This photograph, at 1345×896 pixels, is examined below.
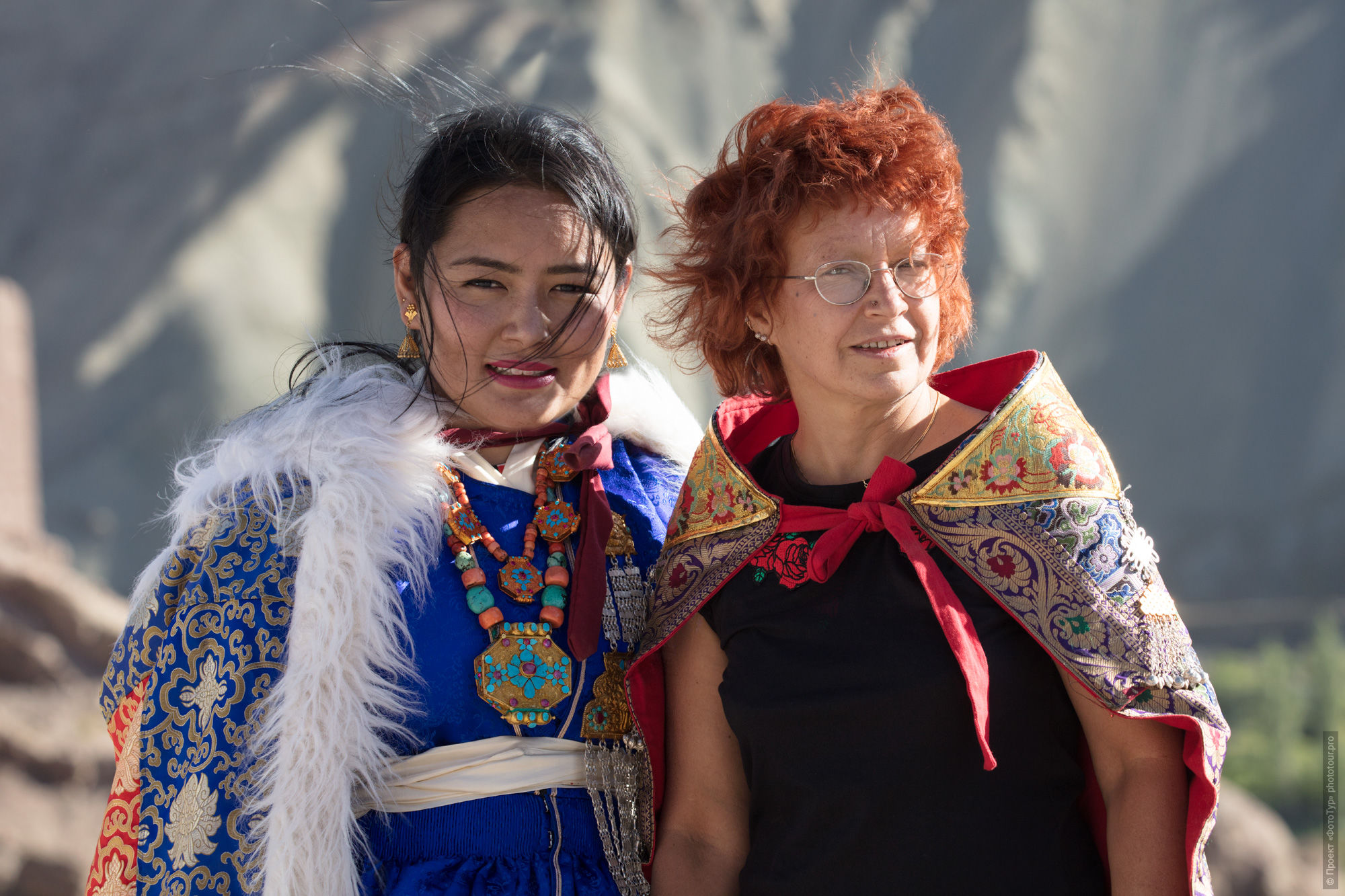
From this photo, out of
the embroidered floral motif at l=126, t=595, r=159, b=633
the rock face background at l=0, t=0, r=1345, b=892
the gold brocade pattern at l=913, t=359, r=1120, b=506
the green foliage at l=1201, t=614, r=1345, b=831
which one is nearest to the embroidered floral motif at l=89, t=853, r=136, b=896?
the embroidered floral motif at l=126, t=595, r=159, b=633

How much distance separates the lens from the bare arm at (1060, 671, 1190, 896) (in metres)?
1.44

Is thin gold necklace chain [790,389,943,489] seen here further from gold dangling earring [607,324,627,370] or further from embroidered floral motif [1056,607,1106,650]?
gold dangling earring [607,324,627,370]

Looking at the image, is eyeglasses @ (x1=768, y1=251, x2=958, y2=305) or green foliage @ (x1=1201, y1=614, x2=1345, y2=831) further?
green foliage @ (x1=1201, y1=614, x2=1345, y2=831)

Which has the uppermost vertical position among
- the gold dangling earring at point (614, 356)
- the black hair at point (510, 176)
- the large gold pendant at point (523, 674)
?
the black hair at point (510, 176)

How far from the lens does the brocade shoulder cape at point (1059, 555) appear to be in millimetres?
1434

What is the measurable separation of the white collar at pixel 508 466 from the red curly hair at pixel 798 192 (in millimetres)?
383

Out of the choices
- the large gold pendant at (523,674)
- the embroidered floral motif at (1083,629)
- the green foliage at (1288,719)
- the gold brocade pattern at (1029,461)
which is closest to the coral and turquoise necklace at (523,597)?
the large gold pendant at (523,674)

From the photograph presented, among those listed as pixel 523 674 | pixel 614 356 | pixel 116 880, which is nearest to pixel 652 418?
pixel 614 356

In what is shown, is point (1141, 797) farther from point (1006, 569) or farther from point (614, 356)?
point (614, 356)

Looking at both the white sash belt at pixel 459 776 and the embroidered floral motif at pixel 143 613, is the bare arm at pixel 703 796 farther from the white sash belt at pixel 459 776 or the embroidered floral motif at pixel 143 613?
the embroidered floral motif at pixel 143 613

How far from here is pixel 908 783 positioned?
4.97 ft

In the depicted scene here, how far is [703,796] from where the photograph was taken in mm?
1787

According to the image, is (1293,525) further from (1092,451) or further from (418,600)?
(418,600)

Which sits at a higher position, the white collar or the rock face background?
the rock face background
